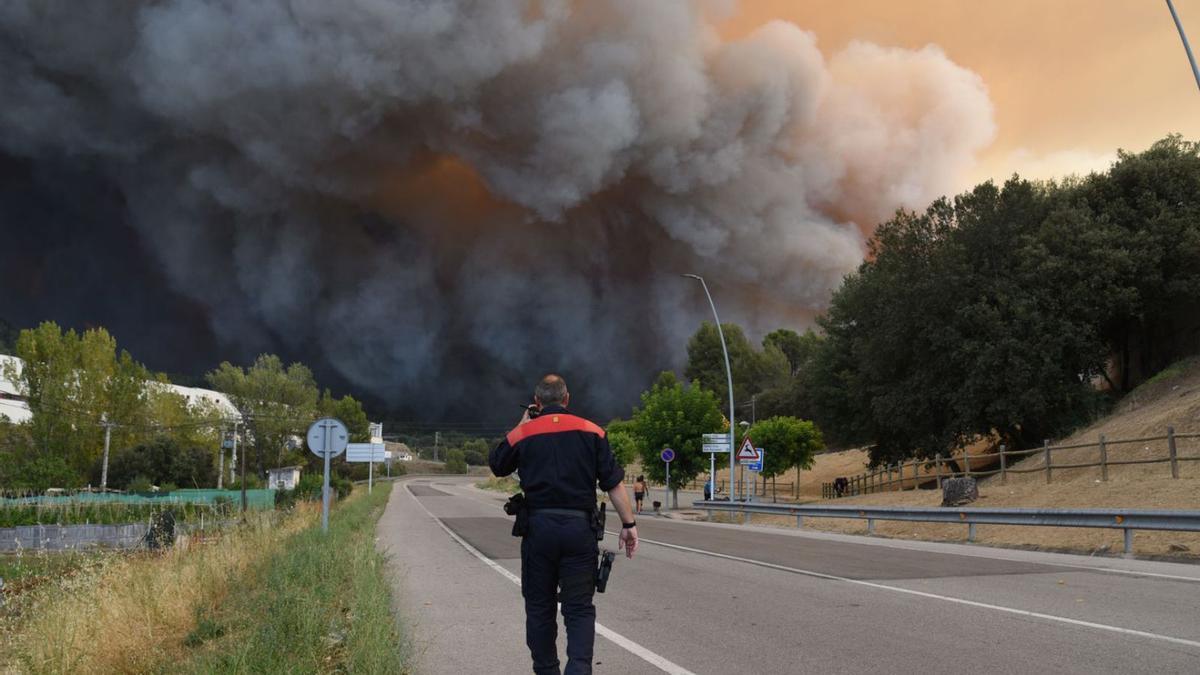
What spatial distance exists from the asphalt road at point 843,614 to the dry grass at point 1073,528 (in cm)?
134

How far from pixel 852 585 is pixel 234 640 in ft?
20.6

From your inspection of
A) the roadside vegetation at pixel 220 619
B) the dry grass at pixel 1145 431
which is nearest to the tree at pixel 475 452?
the dry grass at pixel 1145 431

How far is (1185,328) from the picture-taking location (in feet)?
116

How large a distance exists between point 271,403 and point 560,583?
69.6 metres

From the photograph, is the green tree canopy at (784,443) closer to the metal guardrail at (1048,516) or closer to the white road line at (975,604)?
the metal guardrail at (1048,516)

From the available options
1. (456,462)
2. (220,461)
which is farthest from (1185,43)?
(456,462)

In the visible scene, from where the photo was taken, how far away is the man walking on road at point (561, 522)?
170 inches

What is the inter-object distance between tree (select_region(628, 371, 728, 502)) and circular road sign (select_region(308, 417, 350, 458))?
913 inches

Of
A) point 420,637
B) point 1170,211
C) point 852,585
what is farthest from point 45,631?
point 1170,211

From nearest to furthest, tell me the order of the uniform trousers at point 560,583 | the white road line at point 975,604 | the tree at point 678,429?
the uniform trousers at point 560,583 < the white road line at point 975,604 < the tree at point 678,429

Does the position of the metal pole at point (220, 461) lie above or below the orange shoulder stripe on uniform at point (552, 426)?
below

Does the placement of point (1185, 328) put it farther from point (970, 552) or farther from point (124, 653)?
point (124, 653)

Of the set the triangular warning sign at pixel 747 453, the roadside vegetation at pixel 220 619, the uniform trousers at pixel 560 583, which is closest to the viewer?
the uniform trousers at pixel 560 583

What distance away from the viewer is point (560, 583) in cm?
440
